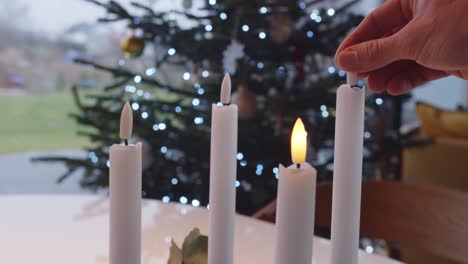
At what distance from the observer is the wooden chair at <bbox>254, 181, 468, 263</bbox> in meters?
1.04

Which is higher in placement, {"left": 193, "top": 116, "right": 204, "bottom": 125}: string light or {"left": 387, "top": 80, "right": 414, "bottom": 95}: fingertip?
{"left": 387, "top": 80, "right": 414, "bottom": 95}: fingertip

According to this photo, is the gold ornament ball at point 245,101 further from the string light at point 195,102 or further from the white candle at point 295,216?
the white candle at point 295,216

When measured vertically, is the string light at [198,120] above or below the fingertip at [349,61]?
below

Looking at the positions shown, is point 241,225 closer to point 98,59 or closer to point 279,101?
point 279,101

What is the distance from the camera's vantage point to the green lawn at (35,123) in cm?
327

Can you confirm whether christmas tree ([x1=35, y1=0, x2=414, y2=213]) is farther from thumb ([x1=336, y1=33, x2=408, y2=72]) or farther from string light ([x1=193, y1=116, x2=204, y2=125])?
thumb ([x1=336, y1=33, x2=408, y2=72])

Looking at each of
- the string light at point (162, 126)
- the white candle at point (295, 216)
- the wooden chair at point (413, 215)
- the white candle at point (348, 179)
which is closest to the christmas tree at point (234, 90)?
the string light at point (162, 126)

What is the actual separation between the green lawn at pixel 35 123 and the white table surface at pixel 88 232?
2240mm

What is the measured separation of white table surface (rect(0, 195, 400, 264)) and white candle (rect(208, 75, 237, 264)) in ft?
1.12

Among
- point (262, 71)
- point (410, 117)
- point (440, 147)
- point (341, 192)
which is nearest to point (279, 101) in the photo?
point (262, 71)

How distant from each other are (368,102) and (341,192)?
1790 mm

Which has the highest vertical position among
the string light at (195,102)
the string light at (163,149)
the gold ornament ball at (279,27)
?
the gold ornament ball at (279,27)

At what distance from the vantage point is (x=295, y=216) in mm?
426

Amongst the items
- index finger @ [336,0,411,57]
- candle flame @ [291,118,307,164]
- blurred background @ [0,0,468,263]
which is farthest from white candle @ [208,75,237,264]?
blurred background @ [0,0,468,263]
